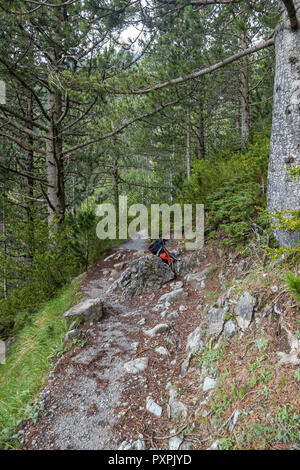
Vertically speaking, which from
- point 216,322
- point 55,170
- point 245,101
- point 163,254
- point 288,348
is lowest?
point 216,322

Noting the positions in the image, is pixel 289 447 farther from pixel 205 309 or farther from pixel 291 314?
pixel 205 309

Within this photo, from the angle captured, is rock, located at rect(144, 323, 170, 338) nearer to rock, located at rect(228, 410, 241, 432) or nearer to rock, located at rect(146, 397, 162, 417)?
rock, located at rect(146, 397, 162, 417)

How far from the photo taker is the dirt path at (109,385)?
7.31 ft

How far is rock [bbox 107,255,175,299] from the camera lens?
492 centimetres

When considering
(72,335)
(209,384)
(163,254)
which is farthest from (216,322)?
(163,254)

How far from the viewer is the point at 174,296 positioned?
4359 millimetres

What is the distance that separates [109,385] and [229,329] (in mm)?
1536

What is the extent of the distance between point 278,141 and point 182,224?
3.43 m

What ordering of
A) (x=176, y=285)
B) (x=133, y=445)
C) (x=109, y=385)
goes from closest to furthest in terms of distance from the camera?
(x=133, y=445), (x=109, y=385), (x=176, y=285)

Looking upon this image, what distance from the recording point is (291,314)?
2188 mm

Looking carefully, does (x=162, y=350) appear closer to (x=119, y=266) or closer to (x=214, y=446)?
(x=214, y=446)

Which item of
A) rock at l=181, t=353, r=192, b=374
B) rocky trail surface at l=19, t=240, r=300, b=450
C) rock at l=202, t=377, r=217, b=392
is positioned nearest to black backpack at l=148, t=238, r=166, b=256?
rocky trail surface at l=19, t=240, r=300, b=450

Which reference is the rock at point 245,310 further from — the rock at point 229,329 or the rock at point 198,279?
the rock at point 198,279
